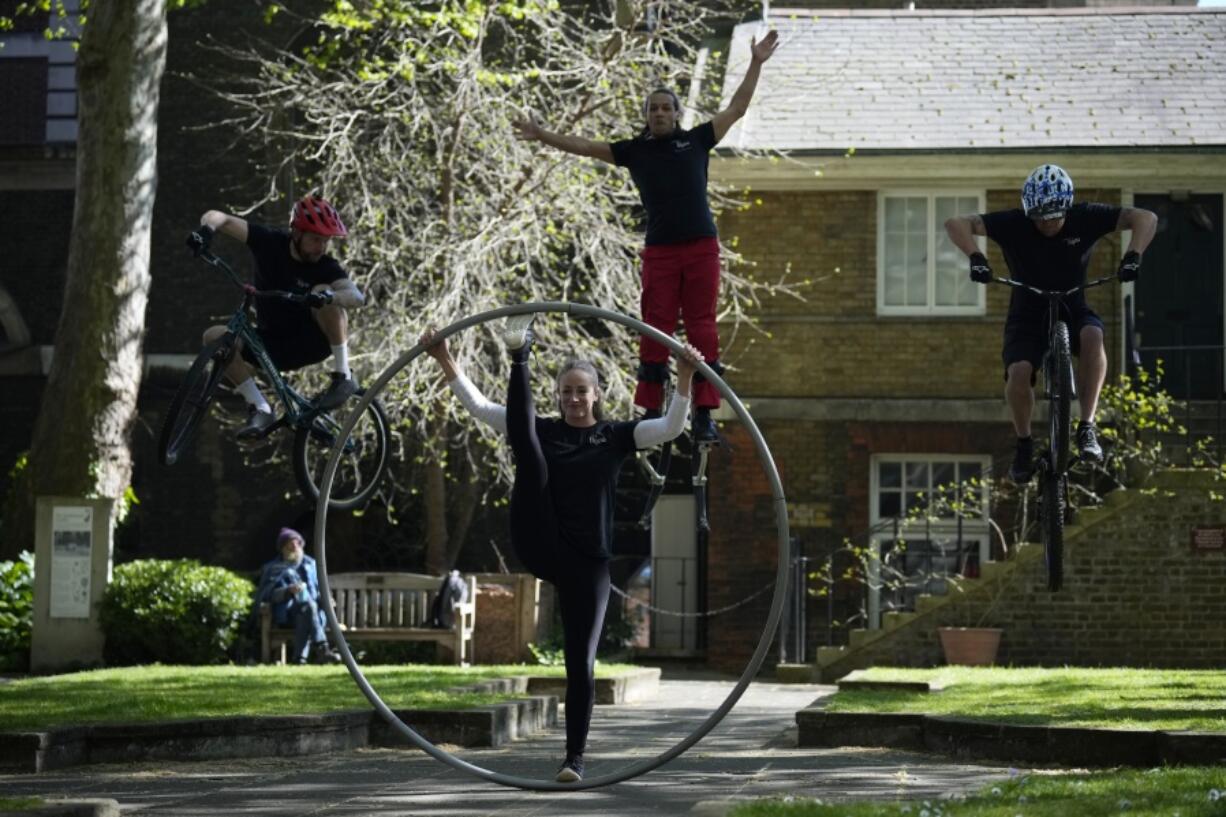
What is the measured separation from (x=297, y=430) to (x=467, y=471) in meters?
15.7

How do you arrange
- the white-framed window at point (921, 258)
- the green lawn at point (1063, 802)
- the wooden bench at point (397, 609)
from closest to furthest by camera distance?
1. the green lawn at point (1063, 802)
2. the wooden bench at point (397, 609)
3. the white-framed window at point (921, 258)

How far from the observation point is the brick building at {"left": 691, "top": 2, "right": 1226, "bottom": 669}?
25.5m

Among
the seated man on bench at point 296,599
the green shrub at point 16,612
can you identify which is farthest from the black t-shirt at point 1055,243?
the green shrub at point 16,612

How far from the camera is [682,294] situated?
39.0ft

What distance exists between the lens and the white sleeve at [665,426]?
32.7ft

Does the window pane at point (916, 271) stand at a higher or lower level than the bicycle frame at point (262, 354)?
higher

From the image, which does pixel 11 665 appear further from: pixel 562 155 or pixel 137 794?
pixel 137 794

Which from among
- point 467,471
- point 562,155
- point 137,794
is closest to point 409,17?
point 562,155

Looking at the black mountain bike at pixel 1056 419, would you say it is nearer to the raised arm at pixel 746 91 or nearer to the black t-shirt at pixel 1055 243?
the black t-shirt at pixel 1055 243

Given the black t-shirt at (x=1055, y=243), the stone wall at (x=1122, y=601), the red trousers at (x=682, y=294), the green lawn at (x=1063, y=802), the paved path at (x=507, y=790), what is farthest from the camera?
the stone wall at (x=1122, y=601)

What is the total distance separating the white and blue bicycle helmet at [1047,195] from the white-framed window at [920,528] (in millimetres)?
12507

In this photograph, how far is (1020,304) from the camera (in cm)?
1231

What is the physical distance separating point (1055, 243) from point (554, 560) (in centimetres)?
372

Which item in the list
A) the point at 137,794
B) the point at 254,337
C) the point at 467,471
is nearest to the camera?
the point at 137,794
